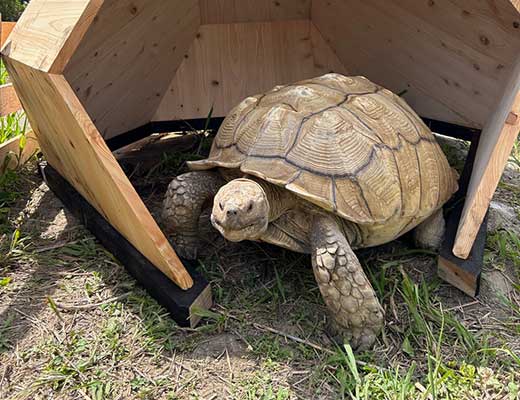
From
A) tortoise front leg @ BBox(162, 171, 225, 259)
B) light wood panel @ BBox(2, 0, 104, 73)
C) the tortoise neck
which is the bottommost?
tortoise front leg @ BBox(162, 171, 225, 259)

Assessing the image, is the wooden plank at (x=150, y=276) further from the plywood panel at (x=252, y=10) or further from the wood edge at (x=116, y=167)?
the plywood panel at (x=252, y=10)

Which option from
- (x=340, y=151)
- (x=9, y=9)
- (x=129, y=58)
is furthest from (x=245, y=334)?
(x=9, y=9)

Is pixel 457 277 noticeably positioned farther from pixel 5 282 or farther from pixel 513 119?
pixel 5 282

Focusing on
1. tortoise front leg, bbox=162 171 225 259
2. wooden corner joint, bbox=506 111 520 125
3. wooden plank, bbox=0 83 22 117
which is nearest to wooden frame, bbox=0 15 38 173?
wooden plank, bbox=0 83 22 117

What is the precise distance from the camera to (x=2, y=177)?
122 inches

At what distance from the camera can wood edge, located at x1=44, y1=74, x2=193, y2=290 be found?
73.2 inches

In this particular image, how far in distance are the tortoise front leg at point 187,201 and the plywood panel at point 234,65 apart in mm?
1479

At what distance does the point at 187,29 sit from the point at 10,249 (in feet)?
6.48

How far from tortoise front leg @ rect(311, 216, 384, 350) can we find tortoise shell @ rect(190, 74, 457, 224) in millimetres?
159

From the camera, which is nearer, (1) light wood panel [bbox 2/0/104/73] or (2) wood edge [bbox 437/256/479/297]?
(1) light wood panel [bbox 2/0/104/73]

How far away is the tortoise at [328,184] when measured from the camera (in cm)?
192

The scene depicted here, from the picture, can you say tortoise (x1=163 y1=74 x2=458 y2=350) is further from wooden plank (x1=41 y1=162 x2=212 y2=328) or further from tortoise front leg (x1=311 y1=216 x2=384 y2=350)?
wooden plank (x1=41 y1=162 x2=212 y2=328)

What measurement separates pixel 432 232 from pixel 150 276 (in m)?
1.53

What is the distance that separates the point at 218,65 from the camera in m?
3.73
